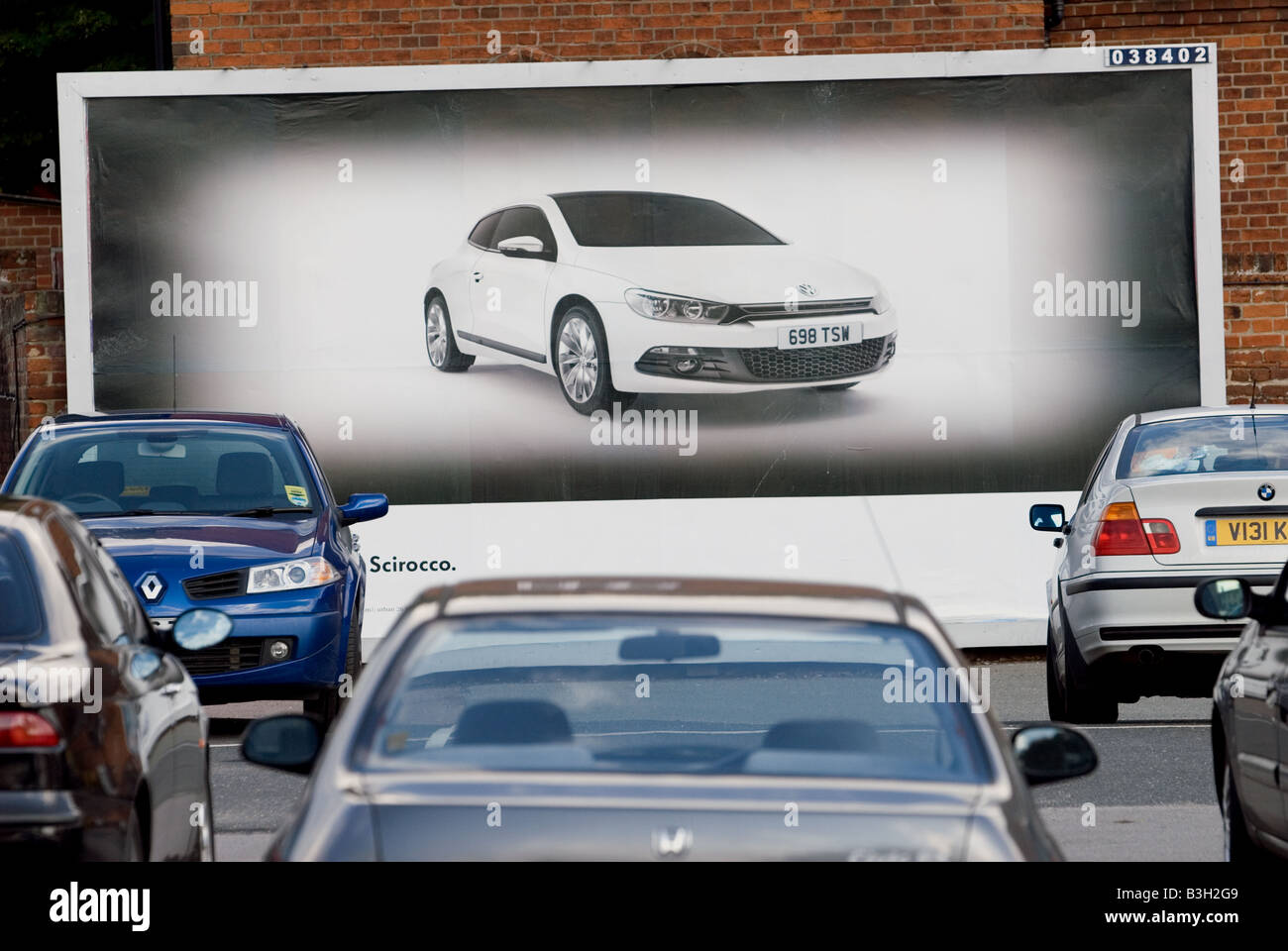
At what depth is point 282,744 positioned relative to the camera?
4723 mm

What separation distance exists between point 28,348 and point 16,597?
41.2ft

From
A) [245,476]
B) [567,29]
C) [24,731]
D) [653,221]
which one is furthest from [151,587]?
[567,29]

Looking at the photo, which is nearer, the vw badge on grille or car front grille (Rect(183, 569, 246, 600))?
the vw badge on grille

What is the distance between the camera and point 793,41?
17.7 metres

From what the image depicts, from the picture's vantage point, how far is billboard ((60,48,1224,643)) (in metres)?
16.1

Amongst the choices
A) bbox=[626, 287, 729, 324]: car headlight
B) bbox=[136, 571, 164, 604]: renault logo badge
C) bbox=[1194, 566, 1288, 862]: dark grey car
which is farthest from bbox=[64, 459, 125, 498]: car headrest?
bbox=[1194, 566, 1288, 862]: dark grey car

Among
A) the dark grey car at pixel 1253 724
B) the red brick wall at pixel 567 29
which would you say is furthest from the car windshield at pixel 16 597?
the red brick wall at pixel 567 29

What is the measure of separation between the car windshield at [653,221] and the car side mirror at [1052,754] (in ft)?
38.3

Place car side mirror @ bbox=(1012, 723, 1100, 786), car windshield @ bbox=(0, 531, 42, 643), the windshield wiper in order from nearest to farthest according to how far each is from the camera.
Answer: car side mirror @ bbox=(1012, 723, 1100, 786) → car windshield @ bbox=(0, 531, 42, 643) → the windshield wiper

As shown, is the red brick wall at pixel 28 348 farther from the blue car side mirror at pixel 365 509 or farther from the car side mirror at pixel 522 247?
the blue car side mirror at pixel 365 509

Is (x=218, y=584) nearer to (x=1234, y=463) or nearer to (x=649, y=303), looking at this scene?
(x=1234, y=463)

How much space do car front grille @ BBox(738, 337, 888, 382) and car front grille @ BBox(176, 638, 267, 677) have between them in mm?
6125

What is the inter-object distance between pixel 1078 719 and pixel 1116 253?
20.1 feet

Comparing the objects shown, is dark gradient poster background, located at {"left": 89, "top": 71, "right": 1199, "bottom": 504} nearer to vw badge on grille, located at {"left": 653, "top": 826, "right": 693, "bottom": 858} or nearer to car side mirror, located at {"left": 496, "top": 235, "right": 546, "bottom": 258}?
car side mirror, located at {"left": 496, "top": 235, "right": 546, "bottom": 258}
